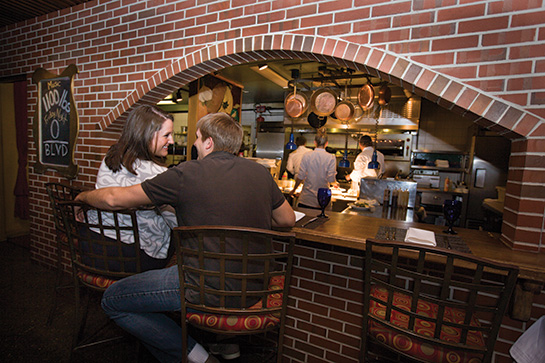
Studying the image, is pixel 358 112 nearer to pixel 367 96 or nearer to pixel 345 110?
pixel 345 110

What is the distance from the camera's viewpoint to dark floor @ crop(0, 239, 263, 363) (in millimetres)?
2164

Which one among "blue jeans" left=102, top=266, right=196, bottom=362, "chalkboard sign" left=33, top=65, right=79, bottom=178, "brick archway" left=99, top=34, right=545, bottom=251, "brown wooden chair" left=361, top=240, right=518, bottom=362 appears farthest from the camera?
"chalkboard sign" left=33, top=65, right=79, bottom=178

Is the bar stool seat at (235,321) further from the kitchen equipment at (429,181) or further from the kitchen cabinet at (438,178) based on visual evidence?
the kitchen equipment at (429,181)

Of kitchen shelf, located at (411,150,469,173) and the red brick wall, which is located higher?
the red brick wall

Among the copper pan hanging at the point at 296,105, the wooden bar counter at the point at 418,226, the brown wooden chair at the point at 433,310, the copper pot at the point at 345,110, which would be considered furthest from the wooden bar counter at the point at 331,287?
the copper pot at the point at 345,110

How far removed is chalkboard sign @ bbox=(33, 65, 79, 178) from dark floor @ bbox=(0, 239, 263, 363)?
1.24m

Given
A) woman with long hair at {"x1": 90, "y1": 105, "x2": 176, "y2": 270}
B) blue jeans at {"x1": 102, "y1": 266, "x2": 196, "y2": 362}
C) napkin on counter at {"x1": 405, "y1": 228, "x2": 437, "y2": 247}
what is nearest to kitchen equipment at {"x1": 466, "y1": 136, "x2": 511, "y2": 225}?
napkin on counter at {"x1": 405, "y1": 228, "x2": 437, "y2": 247}

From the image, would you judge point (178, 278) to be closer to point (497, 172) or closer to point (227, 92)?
point (227, 92)

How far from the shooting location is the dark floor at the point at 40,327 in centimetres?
216

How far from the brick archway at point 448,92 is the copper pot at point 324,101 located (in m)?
2.00

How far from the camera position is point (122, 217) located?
6.03 ft

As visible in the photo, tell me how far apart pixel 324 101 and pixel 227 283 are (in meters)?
3.56

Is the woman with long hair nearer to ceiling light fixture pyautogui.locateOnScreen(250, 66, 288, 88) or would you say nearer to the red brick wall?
the red brick wall

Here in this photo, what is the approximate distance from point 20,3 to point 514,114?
4.75 metres
